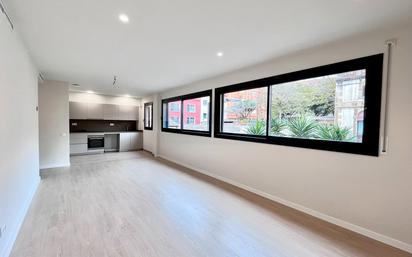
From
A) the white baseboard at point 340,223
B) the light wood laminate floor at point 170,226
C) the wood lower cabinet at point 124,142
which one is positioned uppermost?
the wood lower cabinet at point 124,142

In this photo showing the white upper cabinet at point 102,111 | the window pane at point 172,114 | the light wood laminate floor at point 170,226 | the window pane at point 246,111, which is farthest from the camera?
the white upper cabinet at point 102,111

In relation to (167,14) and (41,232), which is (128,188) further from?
(167,14)

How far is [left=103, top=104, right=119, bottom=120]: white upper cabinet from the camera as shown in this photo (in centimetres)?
793

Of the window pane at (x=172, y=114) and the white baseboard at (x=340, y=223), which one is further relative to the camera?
the window pane at (x=172, y=114)

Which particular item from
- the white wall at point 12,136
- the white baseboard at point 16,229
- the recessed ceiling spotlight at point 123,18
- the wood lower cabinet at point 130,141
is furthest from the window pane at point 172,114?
the recessed ceiling spotlight at point 123,18

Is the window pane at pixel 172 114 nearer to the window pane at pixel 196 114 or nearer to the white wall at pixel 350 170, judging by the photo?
the window pane at pixel 196 114

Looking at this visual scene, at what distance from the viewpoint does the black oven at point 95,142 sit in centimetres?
756

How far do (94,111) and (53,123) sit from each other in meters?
2.60

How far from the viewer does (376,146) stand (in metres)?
2.29

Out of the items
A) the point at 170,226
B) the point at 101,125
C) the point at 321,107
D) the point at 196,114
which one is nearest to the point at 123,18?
the point at 170,226

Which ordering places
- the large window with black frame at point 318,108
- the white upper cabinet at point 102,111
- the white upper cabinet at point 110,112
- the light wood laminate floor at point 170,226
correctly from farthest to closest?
the white upper cabinet at point 110,112 < the white upper cabinet at point 102,111 < the large window with black frame at point 318,108 < the light wood laminate floor at point 170,226

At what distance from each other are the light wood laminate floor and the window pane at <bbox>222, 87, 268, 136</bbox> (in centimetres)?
125

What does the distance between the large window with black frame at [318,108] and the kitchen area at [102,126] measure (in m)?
5.79

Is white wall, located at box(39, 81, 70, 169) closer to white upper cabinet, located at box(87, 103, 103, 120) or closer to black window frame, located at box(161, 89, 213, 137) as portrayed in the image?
white upper cabinet, located at box(87, 103, 103, 120)
